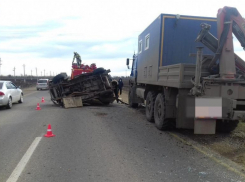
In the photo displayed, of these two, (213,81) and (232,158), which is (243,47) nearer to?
(213,81)

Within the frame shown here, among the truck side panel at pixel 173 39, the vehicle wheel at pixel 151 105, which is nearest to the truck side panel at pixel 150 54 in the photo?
the truck side panel at pixel 173 39

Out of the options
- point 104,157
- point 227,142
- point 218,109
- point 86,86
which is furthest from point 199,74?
point 86,86

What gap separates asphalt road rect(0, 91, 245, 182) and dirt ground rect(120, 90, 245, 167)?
0.56 m

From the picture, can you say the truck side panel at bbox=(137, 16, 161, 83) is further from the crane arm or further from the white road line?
the white road line

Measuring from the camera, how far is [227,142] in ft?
22.3

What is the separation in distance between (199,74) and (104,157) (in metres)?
2.82

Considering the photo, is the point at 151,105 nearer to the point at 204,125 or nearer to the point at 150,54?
the point at 150,54

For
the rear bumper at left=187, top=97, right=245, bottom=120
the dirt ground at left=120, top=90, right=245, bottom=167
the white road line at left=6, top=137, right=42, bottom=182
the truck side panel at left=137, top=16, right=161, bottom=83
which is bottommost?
the white road line at left=6, top=137, right=42, bottom=182

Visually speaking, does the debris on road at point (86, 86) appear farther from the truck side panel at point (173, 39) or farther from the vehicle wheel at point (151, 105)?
the truck side panel at point (173, 39)

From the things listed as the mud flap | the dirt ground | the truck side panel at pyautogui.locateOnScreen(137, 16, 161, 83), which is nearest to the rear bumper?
the mud flap

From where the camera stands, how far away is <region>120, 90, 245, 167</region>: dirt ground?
564 centimetres

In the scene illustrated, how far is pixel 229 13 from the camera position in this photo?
635 centimetres

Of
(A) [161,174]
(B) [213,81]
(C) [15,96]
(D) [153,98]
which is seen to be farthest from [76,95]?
(A) [161,174]

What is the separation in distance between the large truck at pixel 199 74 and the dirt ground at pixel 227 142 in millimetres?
397
